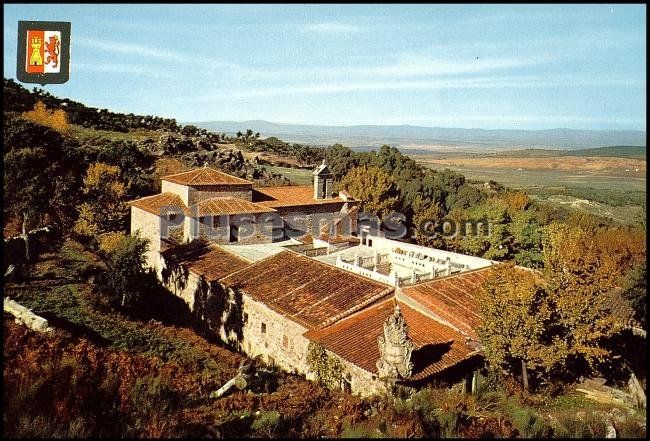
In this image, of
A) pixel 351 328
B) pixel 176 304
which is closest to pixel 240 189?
pixel 176 304

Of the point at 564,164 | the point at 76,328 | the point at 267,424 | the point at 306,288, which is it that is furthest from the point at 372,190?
the point at 564,164

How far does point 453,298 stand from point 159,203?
2202 centimetres

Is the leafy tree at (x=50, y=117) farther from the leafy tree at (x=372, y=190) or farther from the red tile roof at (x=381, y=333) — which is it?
the red tile roof at (x=381, y=333)

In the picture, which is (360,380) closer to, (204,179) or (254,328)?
(254,328)

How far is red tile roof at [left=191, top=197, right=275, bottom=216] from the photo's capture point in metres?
31.6

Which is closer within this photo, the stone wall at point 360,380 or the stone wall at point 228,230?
the stone wall at point 360,380

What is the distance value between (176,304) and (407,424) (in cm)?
2149

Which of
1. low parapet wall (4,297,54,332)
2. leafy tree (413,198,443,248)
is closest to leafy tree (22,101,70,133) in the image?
leafy tree (413,198,443,248)

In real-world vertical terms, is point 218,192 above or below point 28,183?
below

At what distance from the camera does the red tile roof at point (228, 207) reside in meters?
31.6

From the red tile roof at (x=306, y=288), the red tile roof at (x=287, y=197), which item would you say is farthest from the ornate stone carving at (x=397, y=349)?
the red tile roof at (x=287, y=197)

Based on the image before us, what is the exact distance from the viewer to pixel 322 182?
4241 cm

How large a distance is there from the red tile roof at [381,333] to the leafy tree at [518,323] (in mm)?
1608

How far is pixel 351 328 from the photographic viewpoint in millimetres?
17516
